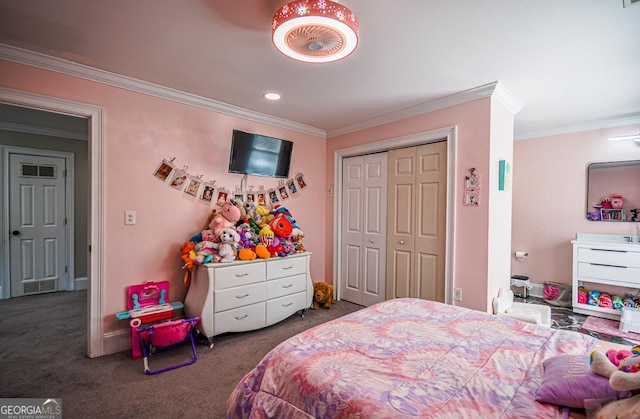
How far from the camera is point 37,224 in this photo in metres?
4.23

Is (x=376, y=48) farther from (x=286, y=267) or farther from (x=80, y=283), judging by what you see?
(x=80, y=283)

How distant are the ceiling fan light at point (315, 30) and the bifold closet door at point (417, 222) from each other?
1807 mm

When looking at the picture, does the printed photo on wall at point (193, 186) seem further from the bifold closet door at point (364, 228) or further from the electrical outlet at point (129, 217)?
the bifold closet door at point (364, 228)

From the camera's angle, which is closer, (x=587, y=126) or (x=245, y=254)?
(x=245, y=254)

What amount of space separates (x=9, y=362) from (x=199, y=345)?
4.67 feet

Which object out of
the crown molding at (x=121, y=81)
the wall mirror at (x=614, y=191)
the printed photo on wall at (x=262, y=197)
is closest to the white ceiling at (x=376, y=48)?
the crown molding at (x=121, y=81)

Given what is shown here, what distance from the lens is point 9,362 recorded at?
236cm

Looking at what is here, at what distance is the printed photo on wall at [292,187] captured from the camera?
12.7 ft

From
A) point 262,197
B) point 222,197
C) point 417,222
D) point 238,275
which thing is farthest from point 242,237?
point 417,222

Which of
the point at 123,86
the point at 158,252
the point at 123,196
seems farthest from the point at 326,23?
the point at 158,252

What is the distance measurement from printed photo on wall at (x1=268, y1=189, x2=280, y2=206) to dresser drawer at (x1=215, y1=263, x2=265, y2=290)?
0.93 metres

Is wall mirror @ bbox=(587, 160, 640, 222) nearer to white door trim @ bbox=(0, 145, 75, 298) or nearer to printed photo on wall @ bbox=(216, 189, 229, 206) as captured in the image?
printed photo on wall @ bbox=(216, 189, 229, 206)

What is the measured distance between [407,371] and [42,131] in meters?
5.60

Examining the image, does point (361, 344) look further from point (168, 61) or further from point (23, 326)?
point (23, 326)
